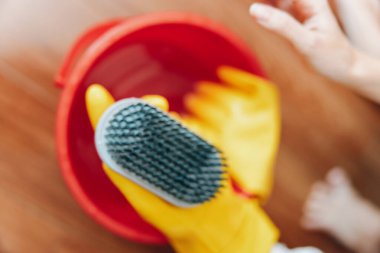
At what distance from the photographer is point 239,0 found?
0.76 metres

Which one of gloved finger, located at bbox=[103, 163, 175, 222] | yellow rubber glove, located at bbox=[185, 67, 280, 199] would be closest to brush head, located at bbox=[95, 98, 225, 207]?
gloved finger, located at bbox=[103, 163, 175, 222]

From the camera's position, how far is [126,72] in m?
0.74

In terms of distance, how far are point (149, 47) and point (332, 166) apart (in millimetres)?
310

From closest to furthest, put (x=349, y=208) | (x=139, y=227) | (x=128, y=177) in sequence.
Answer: (x=128, y=177) < (x=139, y=227) < (x=349, y=208)

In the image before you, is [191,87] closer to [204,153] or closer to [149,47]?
[149,47]

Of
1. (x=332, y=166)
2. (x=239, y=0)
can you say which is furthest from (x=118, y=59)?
(x=332, y=166)

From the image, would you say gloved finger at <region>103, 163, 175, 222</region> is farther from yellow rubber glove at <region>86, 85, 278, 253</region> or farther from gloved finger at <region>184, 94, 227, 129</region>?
gloved finger at <region>184, 94, 227, 129</region>

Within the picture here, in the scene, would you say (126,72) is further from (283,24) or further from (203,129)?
(283,24)

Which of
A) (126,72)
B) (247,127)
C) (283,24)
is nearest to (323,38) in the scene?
(283,24)

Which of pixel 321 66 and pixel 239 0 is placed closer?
pixel 321 66

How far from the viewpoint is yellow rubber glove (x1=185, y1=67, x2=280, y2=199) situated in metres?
0.68

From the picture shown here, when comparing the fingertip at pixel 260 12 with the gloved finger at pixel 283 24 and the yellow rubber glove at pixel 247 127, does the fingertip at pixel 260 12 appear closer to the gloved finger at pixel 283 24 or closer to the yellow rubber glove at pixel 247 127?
the gloved finger at pixel 283 24

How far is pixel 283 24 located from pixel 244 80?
15cm

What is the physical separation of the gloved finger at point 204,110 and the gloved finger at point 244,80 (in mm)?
37
